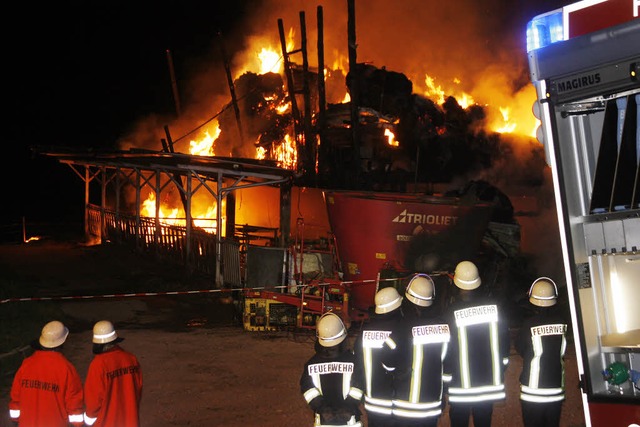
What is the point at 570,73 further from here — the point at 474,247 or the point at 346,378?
the point at 474,247

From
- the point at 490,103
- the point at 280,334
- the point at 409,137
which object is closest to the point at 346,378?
the point at 280,334

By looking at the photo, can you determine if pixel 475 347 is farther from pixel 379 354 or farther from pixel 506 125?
pixel 506 125

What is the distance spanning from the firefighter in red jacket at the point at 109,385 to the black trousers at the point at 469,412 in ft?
8.30

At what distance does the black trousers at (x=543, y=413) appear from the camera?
18.0 ft

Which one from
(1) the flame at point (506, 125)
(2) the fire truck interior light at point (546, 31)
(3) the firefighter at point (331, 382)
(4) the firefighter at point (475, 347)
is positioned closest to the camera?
(2) the fire truck interior light at point (546, 31)

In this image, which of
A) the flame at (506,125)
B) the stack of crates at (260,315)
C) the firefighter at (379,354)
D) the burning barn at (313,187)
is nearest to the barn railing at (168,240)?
the burning barn at (313,187)

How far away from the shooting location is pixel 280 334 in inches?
472

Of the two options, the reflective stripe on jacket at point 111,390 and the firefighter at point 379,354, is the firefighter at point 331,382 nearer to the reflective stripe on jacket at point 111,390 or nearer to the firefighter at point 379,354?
the firefighter at point 379,354

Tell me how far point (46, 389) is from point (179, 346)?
6079 millimetres

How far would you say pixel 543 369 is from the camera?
17.9ft

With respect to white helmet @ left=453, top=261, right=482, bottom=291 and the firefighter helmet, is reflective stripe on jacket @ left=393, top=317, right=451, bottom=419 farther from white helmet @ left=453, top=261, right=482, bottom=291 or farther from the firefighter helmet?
the firefighter helmet

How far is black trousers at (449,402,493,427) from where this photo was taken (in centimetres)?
555

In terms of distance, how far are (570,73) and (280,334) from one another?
902cm

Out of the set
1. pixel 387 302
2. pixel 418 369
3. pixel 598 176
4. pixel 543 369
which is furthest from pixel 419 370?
pixel 598 176
